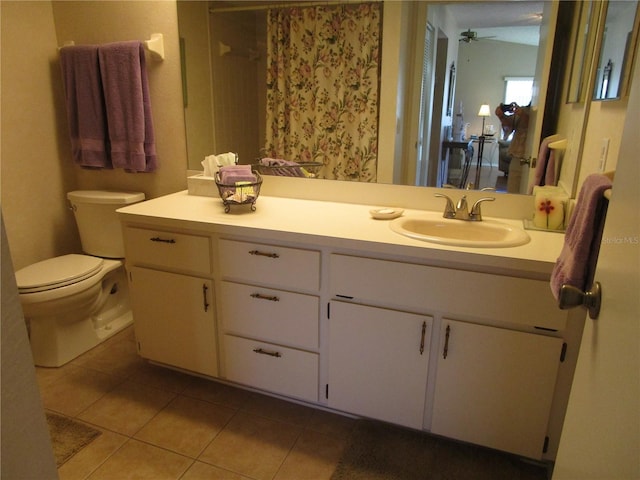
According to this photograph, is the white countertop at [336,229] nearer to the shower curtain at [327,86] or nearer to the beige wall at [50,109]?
the shower curtain at [327,86]

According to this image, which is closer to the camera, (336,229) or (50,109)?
(336,229)

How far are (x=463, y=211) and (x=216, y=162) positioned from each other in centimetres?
122

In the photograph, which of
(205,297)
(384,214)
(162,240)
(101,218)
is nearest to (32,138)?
(101,218)

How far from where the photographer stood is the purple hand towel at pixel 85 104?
7.41 feet

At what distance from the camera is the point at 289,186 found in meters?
2.16

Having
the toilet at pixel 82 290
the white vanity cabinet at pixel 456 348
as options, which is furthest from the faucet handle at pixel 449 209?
the toilet at pixel 82 290

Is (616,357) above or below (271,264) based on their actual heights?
above

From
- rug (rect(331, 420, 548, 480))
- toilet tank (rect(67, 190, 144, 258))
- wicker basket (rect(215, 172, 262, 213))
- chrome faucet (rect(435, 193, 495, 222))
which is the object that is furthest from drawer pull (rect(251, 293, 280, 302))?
toilet tank (rect(67, 190, 144, 258))

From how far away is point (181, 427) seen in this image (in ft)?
5.90

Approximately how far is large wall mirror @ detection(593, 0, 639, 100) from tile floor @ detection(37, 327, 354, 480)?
4.95 feet

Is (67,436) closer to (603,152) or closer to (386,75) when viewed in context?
(386,75)

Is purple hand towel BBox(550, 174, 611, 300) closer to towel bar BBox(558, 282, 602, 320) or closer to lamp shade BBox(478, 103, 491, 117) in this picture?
towel bar BBox(558, 282, 602, 320)

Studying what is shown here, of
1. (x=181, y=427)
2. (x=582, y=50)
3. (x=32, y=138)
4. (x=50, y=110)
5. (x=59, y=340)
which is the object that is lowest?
(x=181, y=427)

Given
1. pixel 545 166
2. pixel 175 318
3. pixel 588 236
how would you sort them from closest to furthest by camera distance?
pixel 588 236 < pixel 545 166 < pixel 175 318
